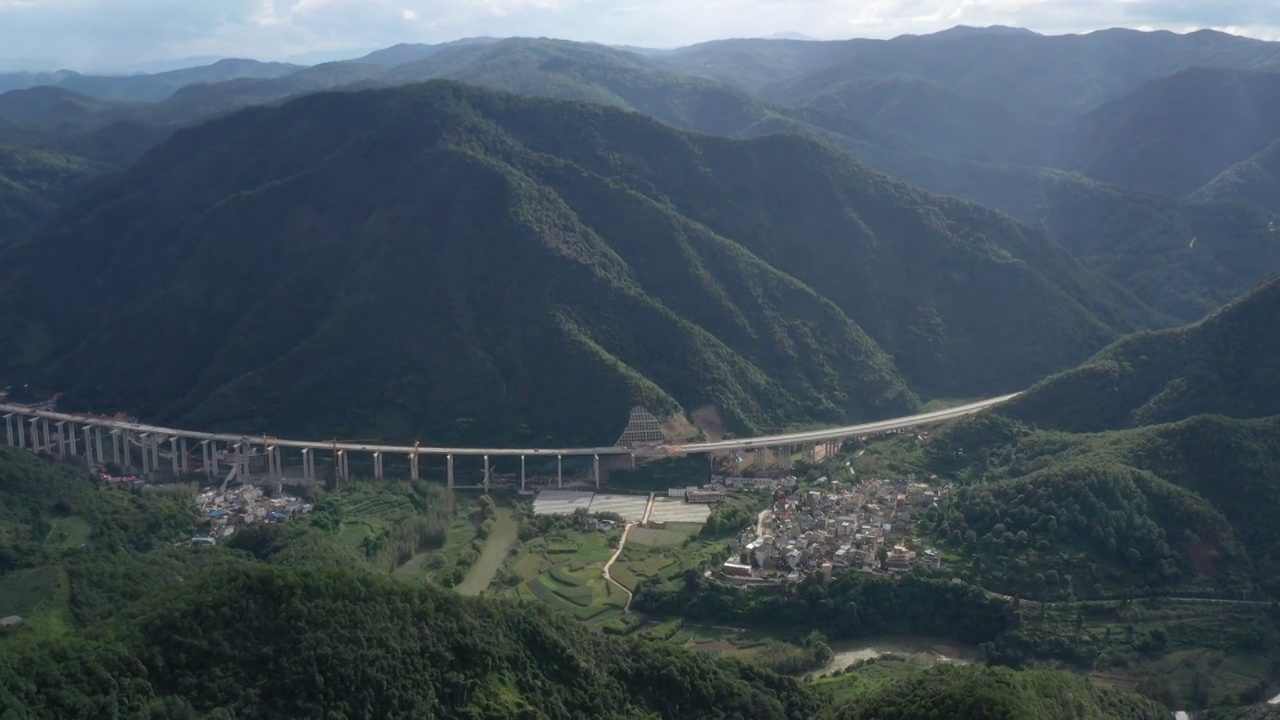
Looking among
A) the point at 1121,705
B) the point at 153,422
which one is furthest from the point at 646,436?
the point at 1121,705

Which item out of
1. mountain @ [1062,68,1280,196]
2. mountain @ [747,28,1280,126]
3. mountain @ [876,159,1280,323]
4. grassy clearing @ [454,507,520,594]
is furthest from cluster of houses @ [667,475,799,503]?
mountain @ [747,28,1280,126]

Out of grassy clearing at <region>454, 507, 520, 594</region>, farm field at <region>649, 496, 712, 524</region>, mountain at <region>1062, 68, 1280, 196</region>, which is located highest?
mountain at <region>1062, 68, 1280, 196</region>

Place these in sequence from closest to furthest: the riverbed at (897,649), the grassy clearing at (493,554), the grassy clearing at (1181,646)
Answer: the grassy clearing at (1181,646)
the riverbed at (897,649)
the grassy clearing at (493,554)

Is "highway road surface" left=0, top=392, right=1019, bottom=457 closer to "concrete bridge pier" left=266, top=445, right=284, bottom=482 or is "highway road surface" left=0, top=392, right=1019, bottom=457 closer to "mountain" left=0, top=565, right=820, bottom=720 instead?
"concrete bridge pier" left=266, top=445, right=284, bottom=482

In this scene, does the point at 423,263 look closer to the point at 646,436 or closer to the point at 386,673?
the point at 646,436

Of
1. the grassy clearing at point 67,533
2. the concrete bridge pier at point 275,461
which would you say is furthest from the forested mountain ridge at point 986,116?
the grassy clearing at point 67,533

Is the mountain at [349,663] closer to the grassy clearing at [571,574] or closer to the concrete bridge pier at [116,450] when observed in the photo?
the grassy clearing at [571,574]
